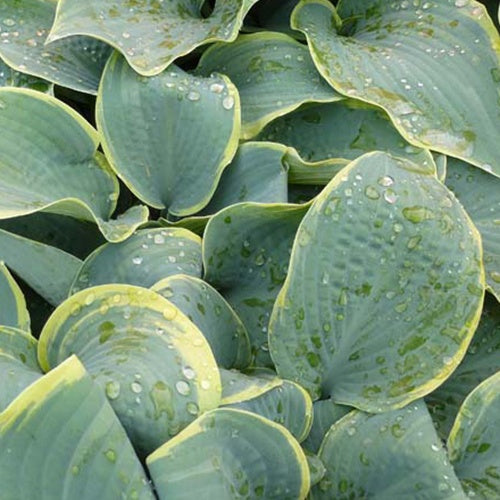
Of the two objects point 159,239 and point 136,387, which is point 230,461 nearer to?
point 136,387

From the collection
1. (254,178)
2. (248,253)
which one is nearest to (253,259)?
(248,253)

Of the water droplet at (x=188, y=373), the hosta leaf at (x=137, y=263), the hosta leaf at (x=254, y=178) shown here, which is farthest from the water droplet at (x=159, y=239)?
the water droplet at (x=188, y=373)

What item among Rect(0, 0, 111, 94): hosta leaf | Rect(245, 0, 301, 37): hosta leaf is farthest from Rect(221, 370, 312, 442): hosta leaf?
Rect(245, 0, 301, 37): hosta leaf

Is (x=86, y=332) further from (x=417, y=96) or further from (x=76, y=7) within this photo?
(x=417, y=96)

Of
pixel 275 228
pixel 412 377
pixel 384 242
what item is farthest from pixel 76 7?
pixel 412 377

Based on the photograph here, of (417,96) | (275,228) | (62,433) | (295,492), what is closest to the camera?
(62,433)

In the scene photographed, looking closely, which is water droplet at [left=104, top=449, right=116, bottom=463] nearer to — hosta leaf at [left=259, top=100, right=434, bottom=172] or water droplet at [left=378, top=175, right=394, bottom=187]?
water droplet at [left=378, top=175, right=394, bottom=187]
